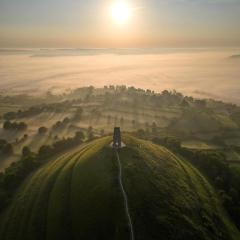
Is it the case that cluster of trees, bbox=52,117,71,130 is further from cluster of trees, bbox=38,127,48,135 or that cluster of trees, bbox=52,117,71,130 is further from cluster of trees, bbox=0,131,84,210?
cluster of trees, bbox=0,131,84,210

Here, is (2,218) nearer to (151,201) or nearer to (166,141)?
(151,201)

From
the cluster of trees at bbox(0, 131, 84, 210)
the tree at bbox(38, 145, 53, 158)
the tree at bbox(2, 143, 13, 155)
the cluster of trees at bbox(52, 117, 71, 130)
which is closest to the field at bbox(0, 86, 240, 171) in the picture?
the cluster of trees at bbox(52, 117, 71, 130)

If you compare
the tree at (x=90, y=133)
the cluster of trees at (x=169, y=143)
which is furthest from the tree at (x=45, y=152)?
the cluster of trees at (x=169, y=143)

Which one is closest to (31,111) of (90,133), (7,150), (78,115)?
(78,115)

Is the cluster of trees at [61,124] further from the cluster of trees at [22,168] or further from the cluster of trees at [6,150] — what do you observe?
the cluster of trees at [22,168]

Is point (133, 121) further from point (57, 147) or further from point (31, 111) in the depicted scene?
point (57, 147)

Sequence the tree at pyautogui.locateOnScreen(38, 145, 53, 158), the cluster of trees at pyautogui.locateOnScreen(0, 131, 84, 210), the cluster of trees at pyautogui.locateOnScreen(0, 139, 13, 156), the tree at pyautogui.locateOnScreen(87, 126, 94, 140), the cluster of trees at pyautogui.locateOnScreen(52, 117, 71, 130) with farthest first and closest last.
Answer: the cluster of trees at pyautogui.locateOnScreen(52, 117, 71, 130) < the tree at pyautogui.locateOnScreen(87, 126, 94, 140) < the cluster of trees at pyautogui.locateOnScreen(0, 139, 13, 156) < the tree at pyautogui.locateOnScreen(38, 145, 53, 158) < the cluster of trees at pyautogui.locateOnScreen(0, 131, 84, 210)
